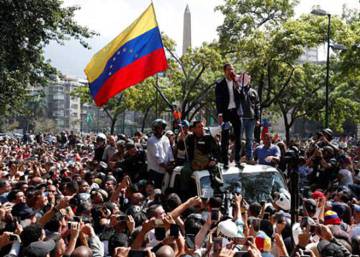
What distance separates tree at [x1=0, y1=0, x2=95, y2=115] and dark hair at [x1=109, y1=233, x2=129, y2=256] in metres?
13.3

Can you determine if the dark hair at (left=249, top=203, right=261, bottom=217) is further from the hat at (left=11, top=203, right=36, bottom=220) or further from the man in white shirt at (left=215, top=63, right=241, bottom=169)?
the hat at (left=11, top=203, right=36, bottom=220)

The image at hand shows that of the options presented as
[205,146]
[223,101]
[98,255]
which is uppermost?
[223,101]

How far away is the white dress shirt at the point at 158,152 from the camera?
983 cm

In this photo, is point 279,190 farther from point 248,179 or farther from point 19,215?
point 19,215

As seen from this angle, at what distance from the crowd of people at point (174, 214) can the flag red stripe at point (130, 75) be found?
1051 mm

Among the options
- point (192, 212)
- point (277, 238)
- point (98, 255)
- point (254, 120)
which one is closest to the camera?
point (277, 238)

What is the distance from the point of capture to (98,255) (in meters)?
5.97

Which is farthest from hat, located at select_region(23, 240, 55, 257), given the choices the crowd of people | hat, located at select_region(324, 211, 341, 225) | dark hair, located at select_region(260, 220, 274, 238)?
hat, located at select_region(324, 211, 341, 225)

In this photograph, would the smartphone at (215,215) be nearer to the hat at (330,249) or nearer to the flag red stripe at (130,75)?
the hat at (330,249)

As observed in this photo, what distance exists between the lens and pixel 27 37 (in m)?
19.3

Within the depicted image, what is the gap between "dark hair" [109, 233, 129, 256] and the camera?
599cm

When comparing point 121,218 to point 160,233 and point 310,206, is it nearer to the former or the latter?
point 160,233

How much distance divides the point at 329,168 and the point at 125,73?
4022mm

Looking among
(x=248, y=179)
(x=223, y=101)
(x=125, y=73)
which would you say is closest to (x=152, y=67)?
(x=125, y=73)
